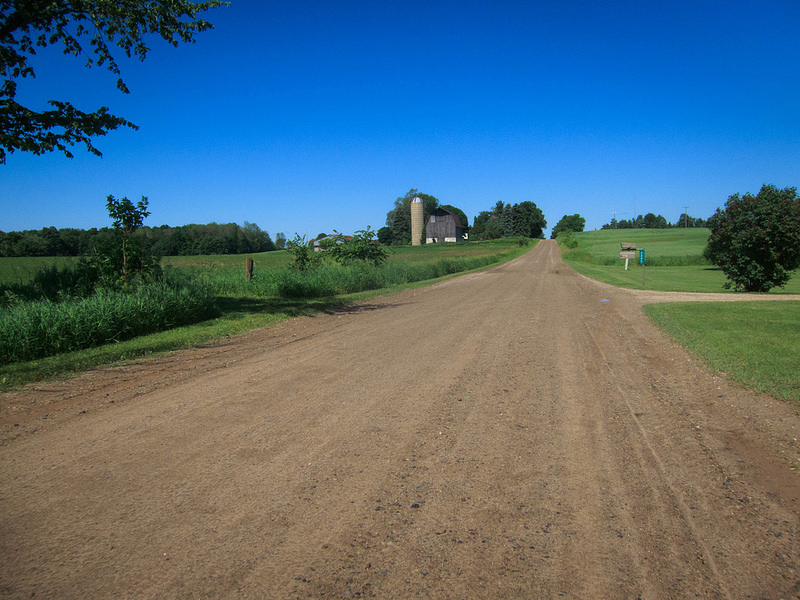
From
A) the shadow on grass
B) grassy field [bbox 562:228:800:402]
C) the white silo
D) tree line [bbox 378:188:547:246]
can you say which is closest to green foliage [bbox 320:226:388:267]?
the shadow on grass

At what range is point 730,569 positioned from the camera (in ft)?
8.39

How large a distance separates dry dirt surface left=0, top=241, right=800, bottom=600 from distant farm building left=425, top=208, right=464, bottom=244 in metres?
98.8

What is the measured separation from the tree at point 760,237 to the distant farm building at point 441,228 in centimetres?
8564

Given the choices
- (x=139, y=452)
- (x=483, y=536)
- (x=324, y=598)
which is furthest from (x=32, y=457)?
(x=483, y=536)

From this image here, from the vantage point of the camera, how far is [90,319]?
8727 millimetres

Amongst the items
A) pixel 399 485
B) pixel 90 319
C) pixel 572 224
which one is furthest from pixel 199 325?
pixel 572 224

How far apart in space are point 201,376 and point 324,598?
4.86m

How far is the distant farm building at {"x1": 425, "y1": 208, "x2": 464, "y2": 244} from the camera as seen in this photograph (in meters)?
104

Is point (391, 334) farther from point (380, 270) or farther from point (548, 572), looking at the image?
point (380, 270)

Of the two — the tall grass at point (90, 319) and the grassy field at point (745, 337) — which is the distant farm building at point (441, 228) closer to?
the grassy field at point (745, 337)

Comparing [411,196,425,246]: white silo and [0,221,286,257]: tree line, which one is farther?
[411,196,425,246]: white silo

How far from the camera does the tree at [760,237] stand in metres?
16.6

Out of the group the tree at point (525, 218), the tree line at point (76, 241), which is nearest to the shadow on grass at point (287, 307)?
the tree line at point (76, 241)

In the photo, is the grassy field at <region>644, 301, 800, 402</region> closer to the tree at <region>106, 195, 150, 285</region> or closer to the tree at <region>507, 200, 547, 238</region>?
the tree at <region>106, 195, 150, 285</region>
